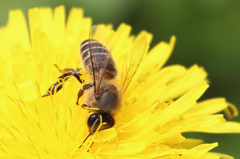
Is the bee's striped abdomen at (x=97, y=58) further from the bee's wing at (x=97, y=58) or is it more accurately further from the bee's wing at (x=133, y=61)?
the bee's wing at (x=133, y=61)

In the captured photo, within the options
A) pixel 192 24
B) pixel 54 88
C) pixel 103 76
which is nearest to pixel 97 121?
pixel 103 76

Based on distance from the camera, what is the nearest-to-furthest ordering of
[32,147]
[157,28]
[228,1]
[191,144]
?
[32,147] < [191,144] < [228,1] < [157,28]

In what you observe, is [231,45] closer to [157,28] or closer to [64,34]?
[157,28]

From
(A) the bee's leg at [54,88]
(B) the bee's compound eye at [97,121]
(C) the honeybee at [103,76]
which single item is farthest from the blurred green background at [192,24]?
(B) the bee's compound eye at [97,121]

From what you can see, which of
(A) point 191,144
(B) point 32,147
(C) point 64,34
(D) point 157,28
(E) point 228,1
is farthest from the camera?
(D) point 157,28

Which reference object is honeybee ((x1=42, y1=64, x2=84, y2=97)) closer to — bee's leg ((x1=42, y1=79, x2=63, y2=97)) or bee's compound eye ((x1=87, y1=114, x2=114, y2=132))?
bee's leg ((x1=42, y1=79, x2=63, y2=97))

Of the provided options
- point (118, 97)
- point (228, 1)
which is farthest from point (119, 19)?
point (118, 97)

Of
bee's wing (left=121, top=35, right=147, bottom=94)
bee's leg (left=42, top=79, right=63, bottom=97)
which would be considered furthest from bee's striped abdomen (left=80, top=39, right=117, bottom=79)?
bee's leg (left=42, top=79, right=63, bottom=97)

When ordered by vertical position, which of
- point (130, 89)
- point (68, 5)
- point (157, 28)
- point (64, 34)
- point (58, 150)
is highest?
point (68, 5)

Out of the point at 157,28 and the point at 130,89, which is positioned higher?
the point at 157,28
